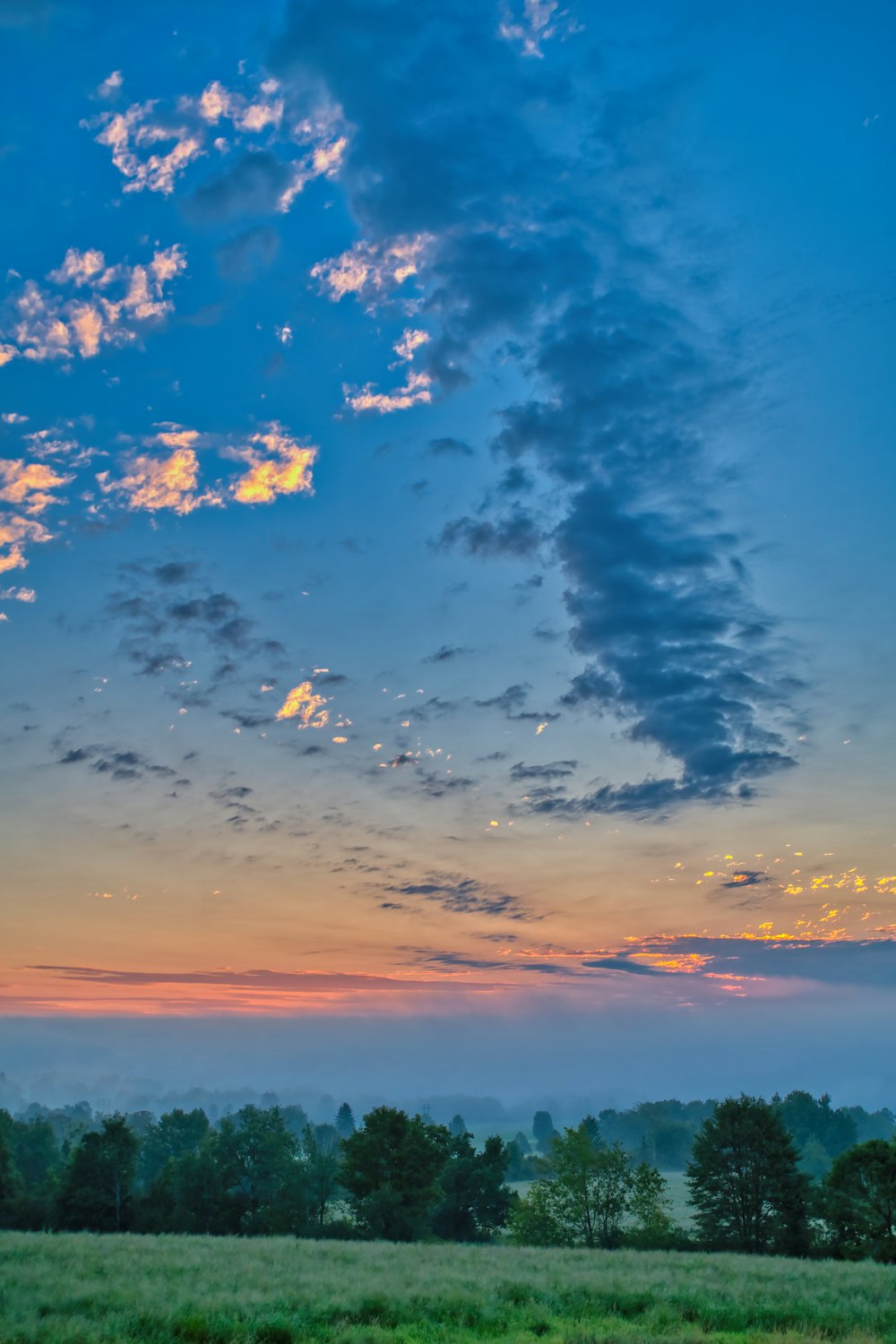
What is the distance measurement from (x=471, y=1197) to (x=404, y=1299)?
204 feet

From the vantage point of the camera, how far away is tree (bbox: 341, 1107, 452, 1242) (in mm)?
53062

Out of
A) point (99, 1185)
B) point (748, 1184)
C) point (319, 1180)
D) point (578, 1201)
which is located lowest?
point (578, 1201)

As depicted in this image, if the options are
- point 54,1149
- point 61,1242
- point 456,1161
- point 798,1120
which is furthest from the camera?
point 798,1120

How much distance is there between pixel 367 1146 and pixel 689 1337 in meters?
47.2

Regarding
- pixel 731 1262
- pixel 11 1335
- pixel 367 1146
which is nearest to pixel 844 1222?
pixel 731 1262

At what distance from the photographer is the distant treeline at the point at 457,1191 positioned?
4919 cm

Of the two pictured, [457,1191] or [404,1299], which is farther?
[457,1191]

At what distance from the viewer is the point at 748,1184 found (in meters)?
53.2

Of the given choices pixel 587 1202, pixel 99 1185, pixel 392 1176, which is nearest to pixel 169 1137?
pixel 99 1185

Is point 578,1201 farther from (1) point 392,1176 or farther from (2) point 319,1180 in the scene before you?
(2) point 319,1180

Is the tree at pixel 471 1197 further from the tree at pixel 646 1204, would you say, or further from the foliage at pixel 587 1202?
the tree at pixel 646 1204

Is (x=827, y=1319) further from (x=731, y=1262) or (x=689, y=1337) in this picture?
(x=731, y=1262)

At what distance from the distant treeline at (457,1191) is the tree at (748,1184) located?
8 cm

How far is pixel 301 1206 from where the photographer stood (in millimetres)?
60094
